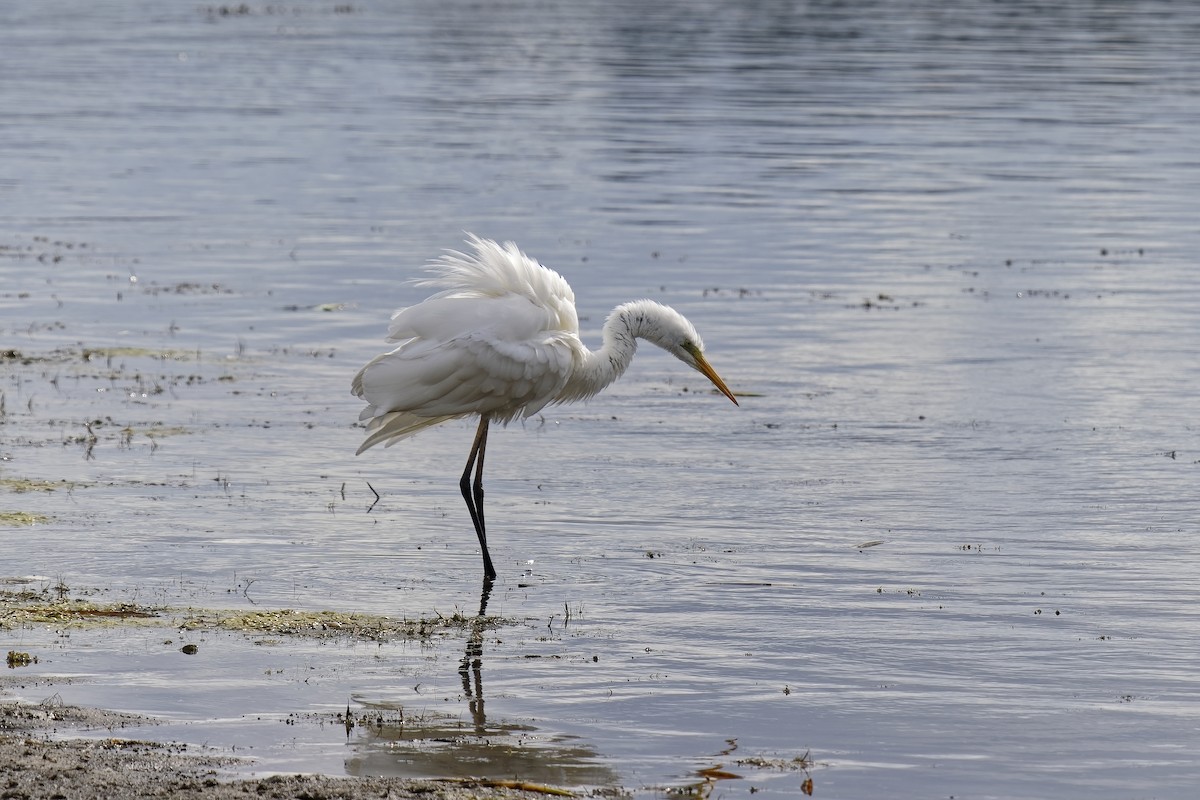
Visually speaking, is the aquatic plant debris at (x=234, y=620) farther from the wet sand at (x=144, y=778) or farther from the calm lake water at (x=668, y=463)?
the wet sand at (x=144, y=778)

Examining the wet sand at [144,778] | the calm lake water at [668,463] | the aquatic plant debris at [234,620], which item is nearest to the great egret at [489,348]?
the calm lake water at [668,463]

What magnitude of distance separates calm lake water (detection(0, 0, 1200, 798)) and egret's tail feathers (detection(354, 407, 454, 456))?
20.0 inches

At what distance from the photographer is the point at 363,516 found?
1070cm

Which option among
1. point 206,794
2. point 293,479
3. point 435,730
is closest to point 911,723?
point 435,730

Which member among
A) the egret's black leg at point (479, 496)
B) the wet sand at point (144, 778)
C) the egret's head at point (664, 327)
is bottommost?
the wet sand at point (144, 778)

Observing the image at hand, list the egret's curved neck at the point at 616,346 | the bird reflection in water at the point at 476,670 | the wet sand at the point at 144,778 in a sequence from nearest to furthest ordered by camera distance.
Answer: the wet sand at the point at 144,778
the bird reflection in water at the point at 476,670
the egret's curved neck at the point at 616,346

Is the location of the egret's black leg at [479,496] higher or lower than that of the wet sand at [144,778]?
higher

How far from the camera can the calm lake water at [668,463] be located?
24.3 feet

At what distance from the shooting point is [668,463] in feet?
40.3

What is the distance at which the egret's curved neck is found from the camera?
A: 403 inches

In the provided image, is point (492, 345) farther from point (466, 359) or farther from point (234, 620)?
point (234, 620)

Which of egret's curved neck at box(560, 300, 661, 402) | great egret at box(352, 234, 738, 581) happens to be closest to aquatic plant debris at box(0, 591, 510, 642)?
great egret at box(352, 234, 738, 581)

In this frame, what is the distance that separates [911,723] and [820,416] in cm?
651

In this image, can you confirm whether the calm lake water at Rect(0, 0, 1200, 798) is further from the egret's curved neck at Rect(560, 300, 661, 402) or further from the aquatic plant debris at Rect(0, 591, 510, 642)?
the egret's curved neck at Rect(560, 300, 661, 402)
